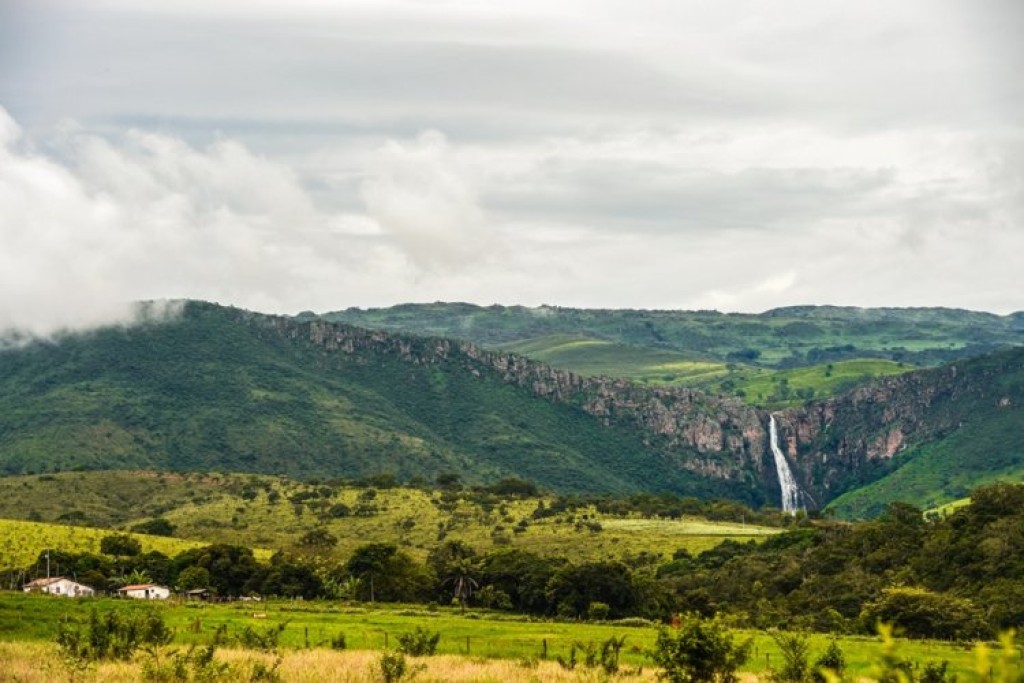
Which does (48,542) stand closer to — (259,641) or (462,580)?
(462,580)

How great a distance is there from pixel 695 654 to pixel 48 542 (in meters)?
94.4

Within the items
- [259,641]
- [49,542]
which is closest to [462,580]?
[49,542]

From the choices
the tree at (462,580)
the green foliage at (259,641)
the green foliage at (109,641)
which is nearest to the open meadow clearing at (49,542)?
the tree at (462,580)

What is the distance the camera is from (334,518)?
16288 cm

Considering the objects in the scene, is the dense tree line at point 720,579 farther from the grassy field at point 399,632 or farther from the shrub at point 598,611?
the grassy field at point 399,632

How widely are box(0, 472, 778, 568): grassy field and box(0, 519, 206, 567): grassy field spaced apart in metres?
0.89

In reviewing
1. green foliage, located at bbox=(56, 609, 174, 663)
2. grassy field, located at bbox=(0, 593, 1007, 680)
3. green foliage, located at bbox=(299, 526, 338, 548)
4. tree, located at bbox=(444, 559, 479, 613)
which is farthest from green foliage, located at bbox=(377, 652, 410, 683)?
green foliage, located at bbox=(299, 526, 338, 548)

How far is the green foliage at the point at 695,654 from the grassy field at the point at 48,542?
8291 centimetres

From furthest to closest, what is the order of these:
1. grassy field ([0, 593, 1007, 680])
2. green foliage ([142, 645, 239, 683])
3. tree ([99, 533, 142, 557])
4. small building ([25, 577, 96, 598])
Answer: tree ([99, 533, 142, 557])
small building ([25, 577, 96, 598])
grassy field ([0, 593, 1007, 680])
green foliage ([142, 645, 239, 683])

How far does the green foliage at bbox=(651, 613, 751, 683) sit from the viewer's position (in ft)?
110

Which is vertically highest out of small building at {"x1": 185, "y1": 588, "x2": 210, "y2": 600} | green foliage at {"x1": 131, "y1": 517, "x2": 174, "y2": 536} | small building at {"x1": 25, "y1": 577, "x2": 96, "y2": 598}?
small building at {"x1": 25, "y1": 577, "x2": 96, "y2": 598}

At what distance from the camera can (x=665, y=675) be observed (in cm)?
3325

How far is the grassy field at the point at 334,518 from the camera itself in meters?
145

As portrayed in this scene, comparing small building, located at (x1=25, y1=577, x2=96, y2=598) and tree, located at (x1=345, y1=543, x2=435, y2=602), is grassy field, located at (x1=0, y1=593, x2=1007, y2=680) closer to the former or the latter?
tree, located at (x1=345, y1=543, x2=435, y2=602)
